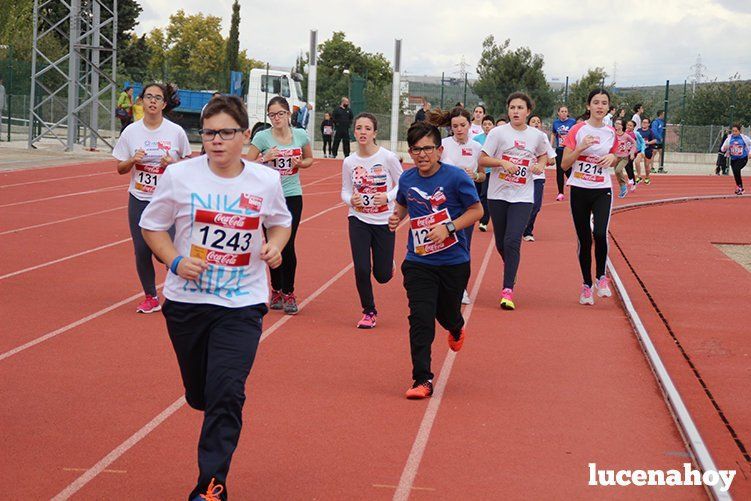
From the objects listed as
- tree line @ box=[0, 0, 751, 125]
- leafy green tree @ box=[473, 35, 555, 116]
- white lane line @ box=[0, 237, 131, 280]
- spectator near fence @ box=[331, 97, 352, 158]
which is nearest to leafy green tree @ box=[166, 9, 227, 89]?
tree line @ box=[0, 0, 751, 125]

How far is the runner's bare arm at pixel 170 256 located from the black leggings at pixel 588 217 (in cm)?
650

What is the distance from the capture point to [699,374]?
8297 mm

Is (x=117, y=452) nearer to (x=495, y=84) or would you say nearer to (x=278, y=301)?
(x=278, y=301)

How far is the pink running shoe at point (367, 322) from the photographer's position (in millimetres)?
9727

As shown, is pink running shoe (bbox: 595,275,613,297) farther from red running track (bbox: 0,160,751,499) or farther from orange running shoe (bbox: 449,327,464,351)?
orange running shoe (bbox: 449,327,464,351)

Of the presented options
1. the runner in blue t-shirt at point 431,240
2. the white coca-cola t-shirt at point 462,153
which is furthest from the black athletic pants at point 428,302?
the white coca-cola t-shirt at point 462,153

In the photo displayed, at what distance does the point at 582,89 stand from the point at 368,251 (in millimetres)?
45378

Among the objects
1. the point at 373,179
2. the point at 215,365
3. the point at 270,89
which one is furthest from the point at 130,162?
A: the point at 270,89

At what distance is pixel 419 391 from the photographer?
7195mm

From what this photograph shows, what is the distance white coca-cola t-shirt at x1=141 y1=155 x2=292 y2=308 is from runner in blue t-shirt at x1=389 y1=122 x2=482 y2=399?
90.2 inches

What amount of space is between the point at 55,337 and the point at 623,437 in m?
4.60

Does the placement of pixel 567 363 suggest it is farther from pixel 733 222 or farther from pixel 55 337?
pixel 733 222

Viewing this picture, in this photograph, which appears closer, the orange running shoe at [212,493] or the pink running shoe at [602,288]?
the orange running shoe at [212,493]

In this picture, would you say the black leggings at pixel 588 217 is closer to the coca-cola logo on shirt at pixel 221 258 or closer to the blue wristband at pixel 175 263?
the coca-cola logo on shirt at pixel 221 258
